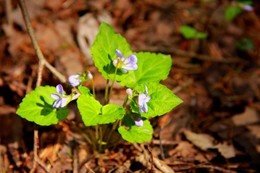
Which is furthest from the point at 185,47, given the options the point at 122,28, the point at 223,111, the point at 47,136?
the point at 47,136

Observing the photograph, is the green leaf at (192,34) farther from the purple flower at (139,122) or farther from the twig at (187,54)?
the purple flower at (139,122)

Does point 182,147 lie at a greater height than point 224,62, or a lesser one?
lesser

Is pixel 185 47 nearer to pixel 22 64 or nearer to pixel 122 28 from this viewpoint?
pixel 122 28

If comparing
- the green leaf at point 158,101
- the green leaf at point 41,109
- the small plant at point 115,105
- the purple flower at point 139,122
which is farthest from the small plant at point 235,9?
the green leaf at point 41,109

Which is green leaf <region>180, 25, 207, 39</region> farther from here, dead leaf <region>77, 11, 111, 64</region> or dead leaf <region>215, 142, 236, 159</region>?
dead leaf <region>215, 142, 236, 159</region>

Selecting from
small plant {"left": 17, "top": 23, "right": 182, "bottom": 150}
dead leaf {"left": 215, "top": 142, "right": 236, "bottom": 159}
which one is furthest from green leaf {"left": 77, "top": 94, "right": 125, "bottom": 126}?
dead leaf {"left": 215, "top": 142, "right": 236, "bottom": 159}

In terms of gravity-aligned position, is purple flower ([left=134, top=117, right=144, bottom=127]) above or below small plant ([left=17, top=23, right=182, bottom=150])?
below

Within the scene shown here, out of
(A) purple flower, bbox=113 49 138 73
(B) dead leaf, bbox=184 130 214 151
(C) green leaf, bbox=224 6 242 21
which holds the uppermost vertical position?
(C) green leaf, bbox=224 6 242 21
